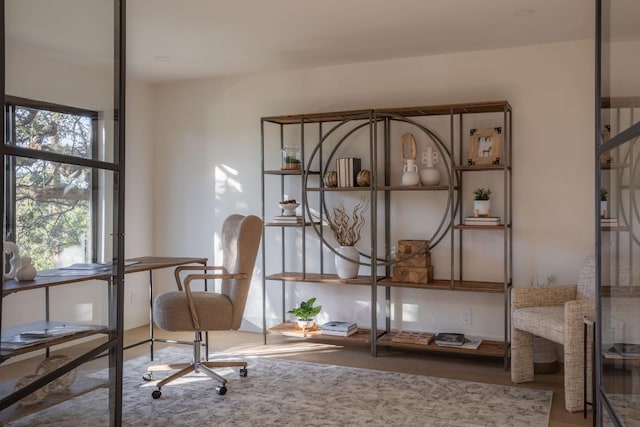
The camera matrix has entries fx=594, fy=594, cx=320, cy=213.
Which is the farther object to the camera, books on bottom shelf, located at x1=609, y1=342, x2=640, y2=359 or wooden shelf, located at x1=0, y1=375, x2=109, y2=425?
wooden shelf, located at x1=0, y1=375, x2=109, y2=425

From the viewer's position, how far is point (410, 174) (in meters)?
4.62

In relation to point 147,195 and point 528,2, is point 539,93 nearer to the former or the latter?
point 528,2

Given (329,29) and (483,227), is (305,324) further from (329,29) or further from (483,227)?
(329,29)

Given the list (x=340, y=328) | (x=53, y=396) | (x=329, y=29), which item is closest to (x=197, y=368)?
(x=340, y=328)

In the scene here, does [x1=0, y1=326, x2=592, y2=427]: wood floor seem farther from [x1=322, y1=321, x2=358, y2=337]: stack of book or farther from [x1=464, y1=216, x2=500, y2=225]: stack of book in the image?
[x1=464, y1=216, x2=500, y2=225]: stack of book

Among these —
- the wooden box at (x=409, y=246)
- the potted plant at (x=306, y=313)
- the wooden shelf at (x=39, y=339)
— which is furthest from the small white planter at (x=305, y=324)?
the wooden shelf at (x=39, y=339)

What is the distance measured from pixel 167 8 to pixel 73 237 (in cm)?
218

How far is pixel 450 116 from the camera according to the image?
15.5ft

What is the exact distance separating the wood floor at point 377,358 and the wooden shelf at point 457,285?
0.57 m

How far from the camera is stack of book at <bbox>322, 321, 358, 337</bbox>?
4805mm

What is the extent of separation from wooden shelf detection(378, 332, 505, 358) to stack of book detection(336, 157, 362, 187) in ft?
4.21

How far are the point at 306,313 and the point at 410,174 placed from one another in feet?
4.68

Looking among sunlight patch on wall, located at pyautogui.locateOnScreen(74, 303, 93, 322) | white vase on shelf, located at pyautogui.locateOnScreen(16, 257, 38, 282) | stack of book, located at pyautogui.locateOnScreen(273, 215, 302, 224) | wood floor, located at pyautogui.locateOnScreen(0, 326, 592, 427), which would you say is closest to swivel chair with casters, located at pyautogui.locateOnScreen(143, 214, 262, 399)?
wood floor, located at pyautogui.locateOnScreen(0, 326, 592, 427)

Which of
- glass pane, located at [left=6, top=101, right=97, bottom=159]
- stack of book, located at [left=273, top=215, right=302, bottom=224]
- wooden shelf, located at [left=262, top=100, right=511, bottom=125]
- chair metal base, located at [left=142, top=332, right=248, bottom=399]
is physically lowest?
chair metal base, located at [left=142, top=332, right=248, bottom=399]
